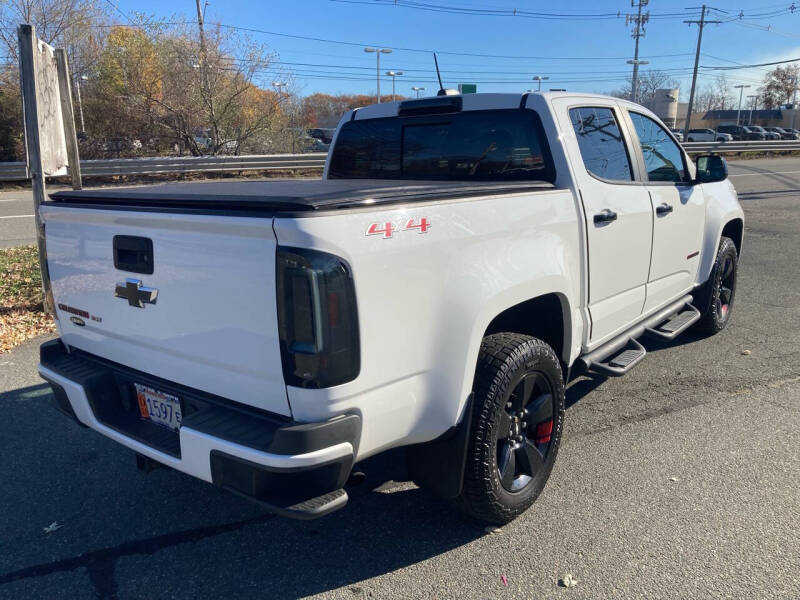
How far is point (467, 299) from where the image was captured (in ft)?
8.07

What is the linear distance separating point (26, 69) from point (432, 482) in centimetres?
492

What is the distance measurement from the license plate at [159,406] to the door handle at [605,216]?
2.33 m

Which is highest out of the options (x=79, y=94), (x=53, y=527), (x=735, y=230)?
(x=79, y=94)

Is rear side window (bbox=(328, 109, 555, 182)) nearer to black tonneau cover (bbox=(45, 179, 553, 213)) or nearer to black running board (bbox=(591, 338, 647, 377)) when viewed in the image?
black tonneau cover (bbox=(45, 179, 553, 213))

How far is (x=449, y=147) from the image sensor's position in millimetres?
3816

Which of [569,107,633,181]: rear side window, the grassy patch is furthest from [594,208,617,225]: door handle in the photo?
the grassy patch

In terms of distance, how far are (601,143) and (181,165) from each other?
59.4ft

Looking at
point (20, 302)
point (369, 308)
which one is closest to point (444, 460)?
point (369, 308)

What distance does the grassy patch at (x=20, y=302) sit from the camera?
18.4 feet

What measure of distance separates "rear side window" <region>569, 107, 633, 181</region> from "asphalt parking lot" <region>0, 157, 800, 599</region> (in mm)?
1593

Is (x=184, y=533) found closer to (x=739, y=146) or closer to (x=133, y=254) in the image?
(x=133, y=254)

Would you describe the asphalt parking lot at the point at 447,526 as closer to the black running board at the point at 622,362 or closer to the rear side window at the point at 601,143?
the black running board at the point at 622,362

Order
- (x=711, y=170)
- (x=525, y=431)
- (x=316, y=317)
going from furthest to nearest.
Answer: (x=711, y=170), (x=525, y=431), (x=316, y=317)

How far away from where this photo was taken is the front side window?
4.29 m
